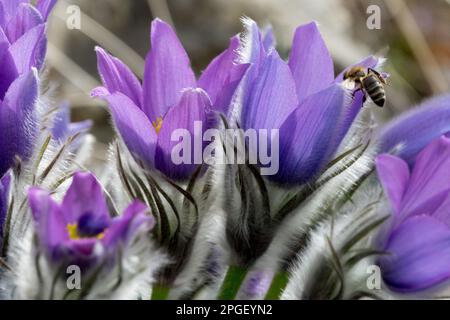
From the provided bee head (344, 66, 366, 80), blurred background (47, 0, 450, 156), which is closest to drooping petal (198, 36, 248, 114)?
bee head (344, 66, 366, 80)

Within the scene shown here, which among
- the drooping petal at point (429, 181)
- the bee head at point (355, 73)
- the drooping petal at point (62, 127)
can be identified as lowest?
the drooping petal at point (62, 127)

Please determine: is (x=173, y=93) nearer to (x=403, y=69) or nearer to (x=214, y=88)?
(x=214, y=88)

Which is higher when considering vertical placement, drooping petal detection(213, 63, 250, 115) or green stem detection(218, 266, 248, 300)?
drooping petal detection(213, 63, 250, 115)

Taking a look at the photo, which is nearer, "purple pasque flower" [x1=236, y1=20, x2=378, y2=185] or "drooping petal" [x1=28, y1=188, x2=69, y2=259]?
"drooping petal" [x1=28, y1=188, x2=69, y2=259]

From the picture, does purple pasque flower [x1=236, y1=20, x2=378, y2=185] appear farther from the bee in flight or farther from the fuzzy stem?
the fuzzy stem

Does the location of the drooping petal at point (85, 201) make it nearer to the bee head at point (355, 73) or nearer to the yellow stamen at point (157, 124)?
Answer: the yellow stamen at point (157, 124)

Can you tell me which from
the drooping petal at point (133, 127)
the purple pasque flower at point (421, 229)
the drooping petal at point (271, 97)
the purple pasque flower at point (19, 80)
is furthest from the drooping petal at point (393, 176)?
the purple pasque flower at point (19, 80)

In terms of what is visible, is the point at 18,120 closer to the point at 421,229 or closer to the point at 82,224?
the point at 82,224
